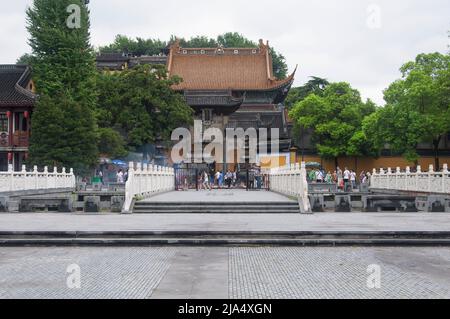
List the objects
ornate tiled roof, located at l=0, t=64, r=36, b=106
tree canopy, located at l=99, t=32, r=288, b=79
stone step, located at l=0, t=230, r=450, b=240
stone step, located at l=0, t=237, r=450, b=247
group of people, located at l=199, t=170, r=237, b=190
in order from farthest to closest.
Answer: tree canopy, located at l=99, t=32, r=288, b=79 → ornate tiled roof, located at l=0, t=64, r=36, b=106 → group of people, located at l=199, t=170, r=237, b=190 → stone step, located at l=0, t=230, r=450, b=240 → stone step, located at l=0, t=237, r=450, b=247

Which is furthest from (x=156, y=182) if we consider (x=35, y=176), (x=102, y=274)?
(x=102, y=274)

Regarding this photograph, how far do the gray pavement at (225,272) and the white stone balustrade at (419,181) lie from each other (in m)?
13.1

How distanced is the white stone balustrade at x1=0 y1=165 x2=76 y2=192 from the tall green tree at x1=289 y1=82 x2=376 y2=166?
26.1 meters

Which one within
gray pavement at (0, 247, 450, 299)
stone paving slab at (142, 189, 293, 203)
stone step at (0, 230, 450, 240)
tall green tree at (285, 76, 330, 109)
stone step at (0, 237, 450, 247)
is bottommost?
gray pavement at (0, 247, 450, 299)

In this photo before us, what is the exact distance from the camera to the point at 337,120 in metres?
55.4

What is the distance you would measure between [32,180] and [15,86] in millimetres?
18498

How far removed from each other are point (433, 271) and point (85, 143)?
103 feet

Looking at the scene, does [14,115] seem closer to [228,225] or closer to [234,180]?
[234,180]

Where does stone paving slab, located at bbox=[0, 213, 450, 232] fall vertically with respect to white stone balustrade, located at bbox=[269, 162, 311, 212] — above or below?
below

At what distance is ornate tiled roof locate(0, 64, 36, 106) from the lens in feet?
144

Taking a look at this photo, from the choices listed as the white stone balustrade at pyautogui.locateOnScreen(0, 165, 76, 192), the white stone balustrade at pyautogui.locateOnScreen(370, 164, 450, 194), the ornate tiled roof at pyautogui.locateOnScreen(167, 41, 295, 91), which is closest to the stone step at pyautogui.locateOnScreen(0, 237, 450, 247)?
the white stone balustrade at pyautogui.locateOnScreen(370, 164, 450, 194)

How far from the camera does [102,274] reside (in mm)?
9039

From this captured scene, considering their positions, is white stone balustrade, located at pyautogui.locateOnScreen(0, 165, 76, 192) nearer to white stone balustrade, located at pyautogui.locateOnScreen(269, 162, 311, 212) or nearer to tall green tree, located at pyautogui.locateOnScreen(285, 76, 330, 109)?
white stone balustrade, located at pyautogui.locateOnScreen(269, 162, 311, 212)
